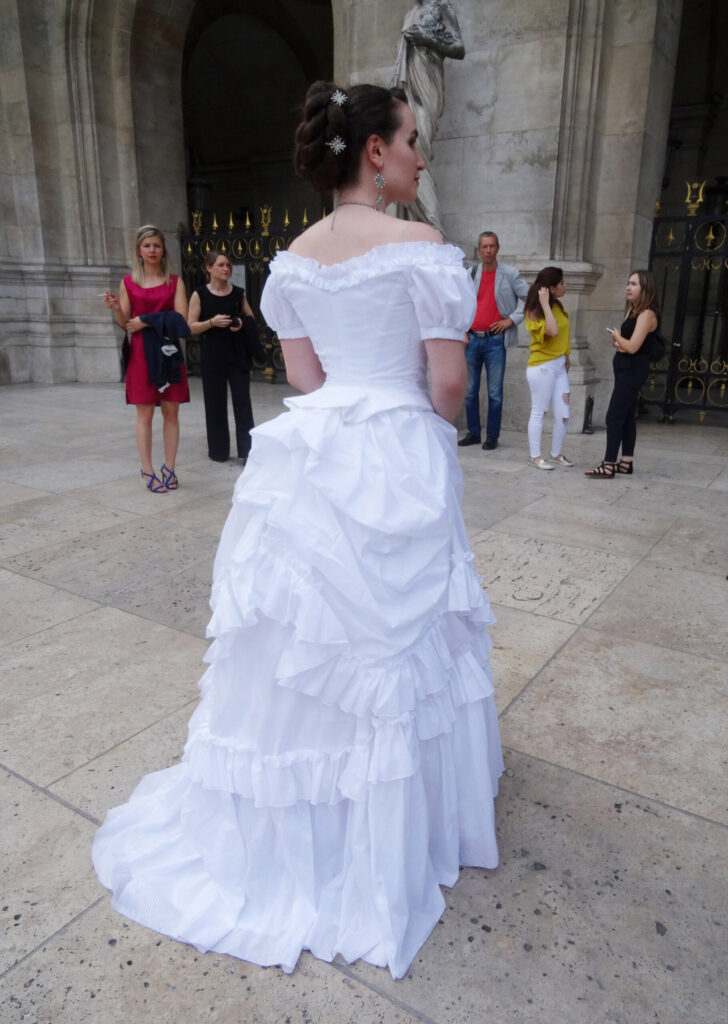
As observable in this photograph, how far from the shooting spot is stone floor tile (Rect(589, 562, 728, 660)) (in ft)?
11.3

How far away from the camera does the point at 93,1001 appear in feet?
5.52

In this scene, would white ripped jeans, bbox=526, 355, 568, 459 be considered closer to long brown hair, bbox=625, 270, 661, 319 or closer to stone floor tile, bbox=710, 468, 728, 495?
long brown hair, bbox=625, 270, 661, 319

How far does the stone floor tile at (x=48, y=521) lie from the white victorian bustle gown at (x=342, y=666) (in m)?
3.07

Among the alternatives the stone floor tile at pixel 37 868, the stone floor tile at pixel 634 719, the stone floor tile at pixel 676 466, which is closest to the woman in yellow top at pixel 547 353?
the stone floor tile at pixel 676 466

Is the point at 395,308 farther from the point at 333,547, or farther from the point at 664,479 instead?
the point at 664,479

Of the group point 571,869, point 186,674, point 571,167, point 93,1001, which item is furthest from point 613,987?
point 571,167

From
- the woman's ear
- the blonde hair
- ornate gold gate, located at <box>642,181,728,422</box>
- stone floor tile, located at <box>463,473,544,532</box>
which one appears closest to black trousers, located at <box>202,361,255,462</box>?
the blonde hair

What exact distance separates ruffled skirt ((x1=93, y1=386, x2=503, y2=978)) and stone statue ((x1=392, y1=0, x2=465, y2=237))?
6.49 metres

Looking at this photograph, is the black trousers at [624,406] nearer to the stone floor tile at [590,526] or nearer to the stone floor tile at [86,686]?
the stone floor tile at [590,526]

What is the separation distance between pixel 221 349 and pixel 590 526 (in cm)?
345

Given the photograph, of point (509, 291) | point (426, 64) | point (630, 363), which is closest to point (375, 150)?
point (630, 363)

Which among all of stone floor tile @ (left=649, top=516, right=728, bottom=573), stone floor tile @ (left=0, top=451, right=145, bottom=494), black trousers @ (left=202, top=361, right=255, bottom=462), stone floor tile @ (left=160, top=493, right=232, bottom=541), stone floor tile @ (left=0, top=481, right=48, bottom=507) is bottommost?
stone floor tile @ (left=649, top=516, right=728, bottom=573)

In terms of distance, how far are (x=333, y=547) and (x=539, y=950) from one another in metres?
1.12

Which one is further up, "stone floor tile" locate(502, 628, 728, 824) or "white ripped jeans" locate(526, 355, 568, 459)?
"white ripped jeans" locate(526, 355, 568, 459)
